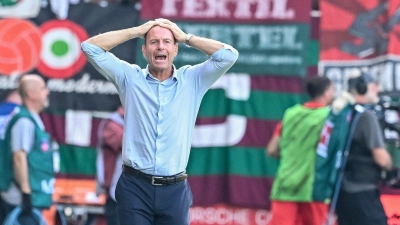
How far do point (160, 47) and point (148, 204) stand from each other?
1.01 m

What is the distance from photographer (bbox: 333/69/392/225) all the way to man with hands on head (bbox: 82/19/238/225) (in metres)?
2.11

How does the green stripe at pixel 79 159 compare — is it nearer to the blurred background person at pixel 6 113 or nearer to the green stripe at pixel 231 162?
the green stripe at pixel 231 162

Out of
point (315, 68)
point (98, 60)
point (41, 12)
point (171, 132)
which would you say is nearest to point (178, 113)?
point (171, 132)

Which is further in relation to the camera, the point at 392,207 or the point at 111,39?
the point at 392,207

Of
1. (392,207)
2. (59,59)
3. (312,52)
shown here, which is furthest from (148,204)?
(59,59)

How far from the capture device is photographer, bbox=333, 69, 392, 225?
25.7ft

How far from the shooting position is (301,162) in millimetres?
8820

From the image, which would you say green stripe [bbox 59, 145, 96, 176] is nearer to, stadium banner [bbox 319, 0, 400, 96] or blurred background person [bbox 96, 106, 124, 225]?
blurred background person [bbox 96, 106, 124, 225]

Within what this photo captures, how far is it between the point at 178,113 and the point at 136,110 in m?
0.28

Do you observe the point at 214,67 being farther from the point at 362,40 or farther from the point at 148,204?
the point at 362,40

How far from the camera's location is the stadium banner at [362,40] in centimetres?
1014

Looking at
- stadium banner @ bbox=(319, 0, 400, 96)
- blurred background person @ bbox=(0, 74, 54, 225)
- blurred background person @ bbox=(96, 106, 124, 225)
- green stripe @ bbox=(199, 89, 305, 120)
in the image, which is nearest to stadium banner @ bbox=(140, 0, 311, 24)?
stadium banner @ bbox=(319, 0, 400, 96)

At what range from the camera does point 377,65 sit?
33.6 feet

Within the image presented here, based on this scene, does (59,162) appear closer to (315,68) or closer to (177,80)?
(315,68)
